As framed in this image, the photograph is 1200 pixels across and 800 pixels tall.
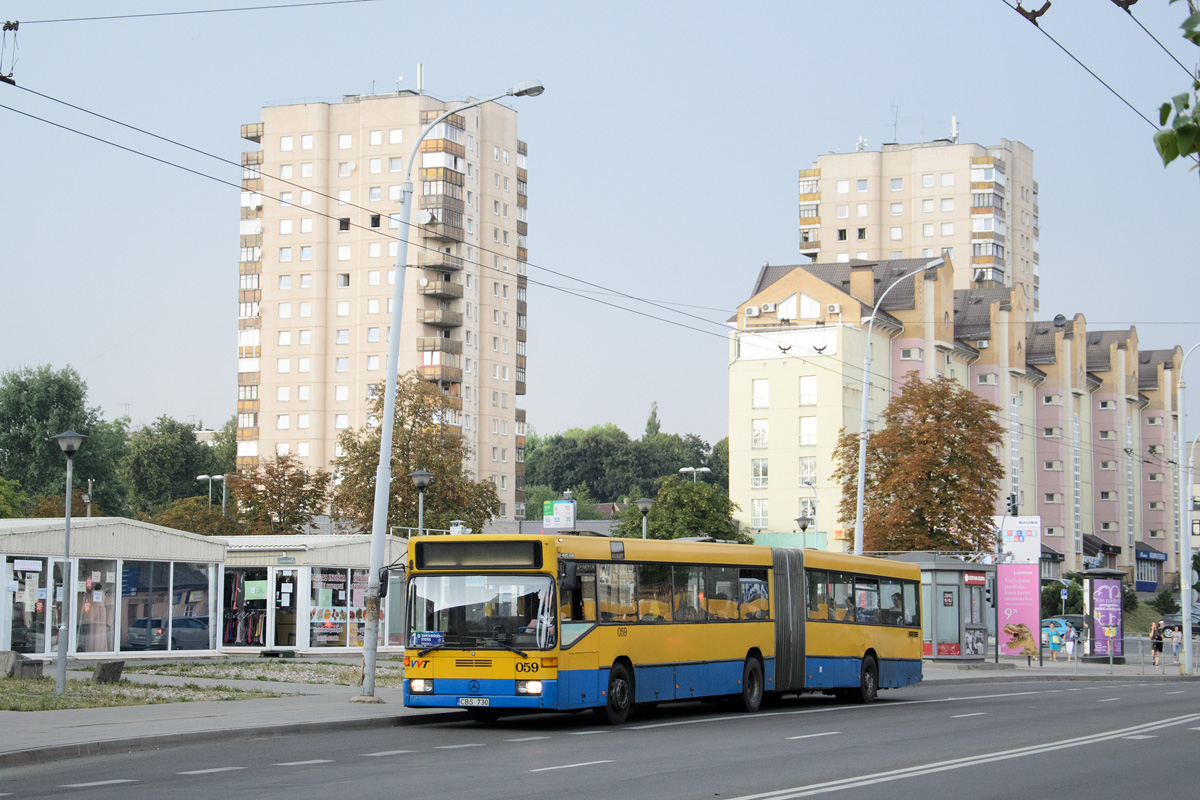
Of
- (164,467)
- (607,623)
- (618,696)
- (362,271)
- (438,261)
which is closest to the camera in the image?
(607,623)

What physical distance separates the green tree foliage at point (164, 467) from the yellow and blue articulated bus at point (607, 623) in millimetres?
104172

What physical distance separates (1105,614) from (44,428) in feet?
214

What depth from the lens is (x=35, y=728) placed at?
17.2m

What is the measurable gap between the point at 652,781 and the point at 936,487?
38.0 metres

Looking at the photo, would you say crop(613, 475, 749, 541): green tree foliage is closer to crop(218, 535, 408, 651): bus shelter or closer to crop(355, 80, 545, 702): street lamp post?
crop(218, 535, 408, 651): bus shelter

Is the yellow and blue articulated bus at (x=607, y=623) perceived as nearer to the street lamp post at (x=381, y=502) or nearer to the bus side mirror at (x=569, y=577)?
the bus side mirror at (x=569, y=577)

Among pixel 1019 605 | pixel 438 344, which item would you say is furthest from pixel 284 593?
pixel 438 344

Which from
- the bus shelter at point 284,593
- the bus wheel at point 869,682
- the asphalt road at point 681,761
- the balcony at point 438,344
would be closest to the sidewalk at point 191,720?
the asphalt road at point 681,761

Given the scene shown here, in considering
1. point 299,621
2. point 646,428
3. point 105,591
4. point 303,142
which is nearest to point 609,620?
point 105,591

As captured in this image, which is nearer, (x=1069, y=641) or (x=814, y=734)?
(x=814, y=734)

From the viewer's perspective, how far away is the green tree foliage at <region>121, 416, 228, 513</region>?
123 metres

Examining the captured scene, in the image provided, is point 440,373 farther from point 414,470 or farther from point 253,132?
point 414,470

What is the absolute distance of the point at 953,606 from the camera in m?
42.8

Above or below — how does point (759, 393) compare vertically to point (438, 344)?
below
